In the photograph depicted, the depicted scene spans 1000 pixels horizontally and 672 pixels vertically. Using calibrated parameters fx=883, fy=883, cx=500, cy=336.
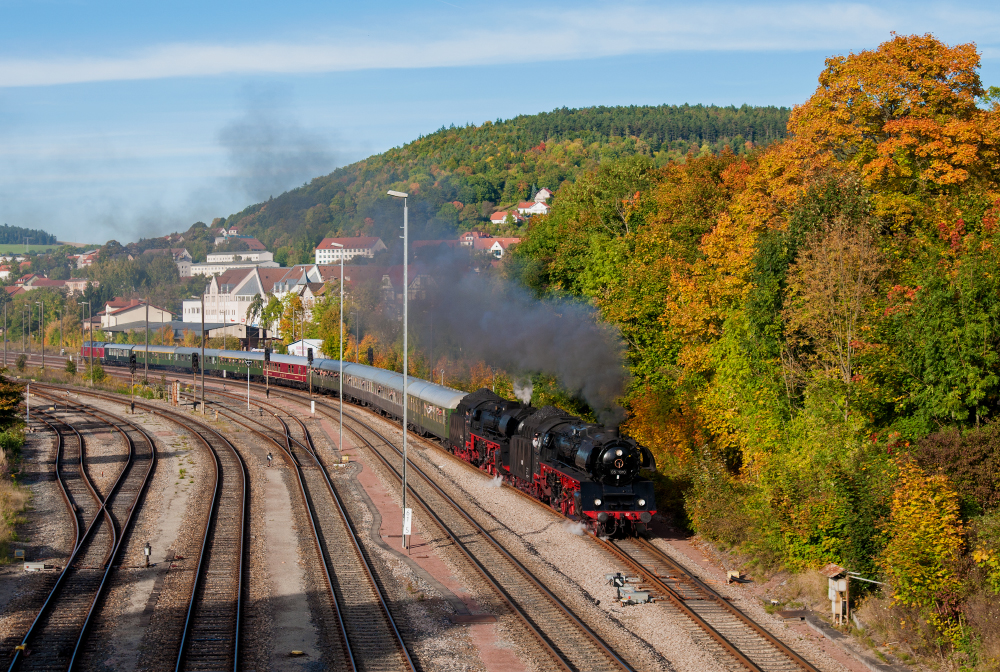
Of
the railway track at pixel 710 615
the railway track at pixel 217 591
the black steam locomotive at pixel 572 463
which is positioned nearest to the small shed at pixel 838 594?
the railway track at pixel 710 615

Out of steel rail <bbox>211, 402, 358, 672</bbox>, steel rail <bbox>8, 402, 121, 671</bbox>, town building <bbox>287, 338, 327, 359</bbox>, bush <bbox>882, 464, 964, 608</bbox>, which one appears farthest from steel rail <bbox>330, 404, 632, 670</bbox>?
town building <bbox>287, 338, 327, 359</bbox>

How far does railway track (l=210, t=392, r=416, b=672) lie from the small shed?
30.0 ft

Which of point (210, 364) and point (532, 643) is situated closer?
point (532, 643)

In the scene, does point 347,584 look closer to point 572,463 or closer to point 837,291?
point 572,463

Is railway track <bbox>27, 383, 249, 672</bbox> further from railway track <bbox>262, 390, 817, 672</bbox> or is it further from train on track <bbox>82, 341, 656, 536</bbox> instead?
train on track <bbox>82, 341, 656, 536</bbox>

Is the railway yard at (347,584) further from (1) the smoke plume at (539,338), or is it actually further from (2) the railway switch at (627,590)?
(1) the smoke plume at (539,338)

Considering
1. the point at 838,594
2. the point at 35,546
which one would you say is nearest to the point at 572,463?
the point at 838,594

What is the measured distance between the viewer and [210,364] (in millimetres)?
89812

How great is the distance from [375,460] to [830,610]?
25.0 meters

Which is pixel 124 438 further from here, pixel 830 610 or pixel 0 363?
pixel 0 363

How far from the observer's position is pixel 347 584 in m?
21.5

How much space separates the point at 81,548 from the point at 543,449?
548 inches

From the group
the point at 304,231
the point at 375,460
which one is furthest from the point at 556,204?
the point at 304,231

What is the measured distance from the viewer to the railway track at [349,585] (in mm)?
16750
